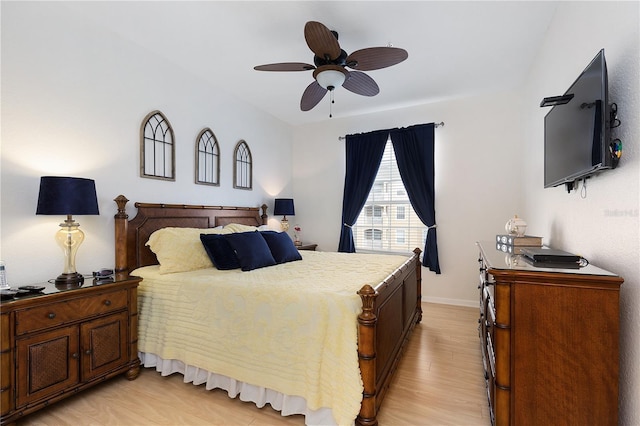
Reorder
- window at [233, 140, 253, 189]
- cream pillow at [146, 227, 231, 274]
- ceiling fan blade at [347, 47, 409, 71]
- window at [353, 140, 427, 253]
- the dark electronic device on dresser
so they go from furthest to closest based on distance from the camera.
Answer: window at [353, 140, 427, 253] → window at [233, 140, 253, 189] → cream pillow at [146, 227, 231, 274] → ceiling fan blade at [347, 47, 409, 71] → the dark electronic device on dresser

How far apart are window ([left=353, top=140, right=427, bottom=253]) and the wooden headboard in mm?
2295

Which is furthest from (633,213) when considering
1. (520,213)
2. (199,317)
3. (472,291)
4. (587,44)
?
(472,291)

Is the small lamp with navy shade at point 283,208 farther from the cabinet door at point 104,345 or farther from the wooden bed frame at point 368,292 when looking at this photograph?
the cabinet door at point 104,345

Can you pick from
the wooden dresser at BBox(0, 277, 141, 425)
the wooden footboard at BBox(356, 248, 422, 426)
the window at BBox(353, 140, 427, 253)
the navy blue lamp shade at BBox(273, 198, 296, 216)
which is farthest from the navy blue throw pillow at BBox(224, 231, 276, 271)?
the window at BBox(353, 140, 427, 253)

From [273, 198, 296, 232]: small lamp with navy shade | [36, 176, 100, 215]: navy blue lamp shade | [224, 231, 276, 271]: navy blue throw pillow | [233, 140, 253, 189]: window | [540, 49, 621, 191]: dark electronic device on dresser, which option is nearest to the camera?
[540, 49, 621, 191]: dark electronic device on dresser

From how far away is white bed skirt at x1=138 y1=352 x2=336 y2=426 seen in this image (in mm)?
1741

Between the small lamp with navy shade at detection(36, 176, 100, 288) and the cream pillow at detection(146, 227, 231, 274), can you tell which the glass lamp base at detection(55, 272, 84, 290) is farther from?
the cream pillow at detection(146, 227, 231, 274)

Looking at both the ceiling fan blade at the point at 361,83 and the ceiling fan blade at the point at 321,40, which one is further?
the ceiling fan blade at the point at 361,83

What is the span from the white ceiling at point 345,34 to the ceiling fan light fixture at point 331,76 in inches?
18.4

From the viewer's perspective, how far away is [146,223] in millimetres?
2828

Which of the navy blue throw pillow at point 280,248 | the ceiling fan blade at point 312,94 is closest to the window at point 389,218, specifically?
the navy blue throw pillow at point 280,248

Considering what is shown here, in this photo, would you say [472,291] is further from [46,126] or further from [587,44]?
[46,126]

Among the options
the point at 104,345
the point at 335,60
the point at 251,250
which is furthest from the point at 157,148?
the point at 335,60

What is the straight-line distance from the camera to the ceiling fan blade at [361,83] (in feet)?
8.40
